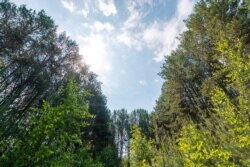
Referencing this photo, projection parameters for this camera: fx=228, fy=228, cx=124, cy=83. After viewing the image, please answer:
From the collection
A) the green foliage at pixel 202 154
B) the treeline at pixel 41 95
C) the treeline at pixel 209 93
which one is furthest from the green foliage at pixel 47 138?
the green foliage at pixel 202 154

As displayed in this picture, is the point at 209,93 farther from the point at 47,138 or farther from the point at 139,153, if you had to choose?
the point at 47,138

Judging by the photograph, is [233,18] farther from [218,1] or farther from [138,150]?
[138,150]

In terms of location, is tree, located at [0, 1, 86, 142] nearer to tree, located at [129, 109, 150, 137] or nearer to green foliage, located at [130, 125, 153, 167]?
green foliage, located at [130, 125, 153, 167]

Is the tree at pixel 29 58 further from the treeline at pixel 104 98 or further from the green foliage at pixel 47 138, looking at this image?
the green foliage at pixel 47 138

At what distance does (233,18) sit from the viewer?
72.7ft

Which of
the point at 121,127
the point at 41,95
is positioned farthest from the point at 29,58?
the point at 121,127

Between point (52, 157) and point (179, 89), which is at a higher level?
point (179, 89)

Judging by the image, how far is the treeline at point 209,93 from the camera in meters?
12.2

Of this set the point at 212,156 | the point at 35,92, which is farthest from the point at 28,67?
the point at 212,156

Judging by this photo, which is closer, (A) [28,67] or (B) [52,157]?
(B) [52,157]

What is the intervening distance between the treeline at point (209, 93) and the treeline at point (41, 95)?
7.04 m

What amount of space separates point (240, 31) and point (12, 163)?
20873mm

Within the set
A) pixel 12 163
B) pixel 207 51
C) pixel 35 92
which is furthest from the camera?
pixel 207 51

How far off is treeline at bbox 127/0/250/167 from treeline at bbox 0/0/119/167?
704 cm
